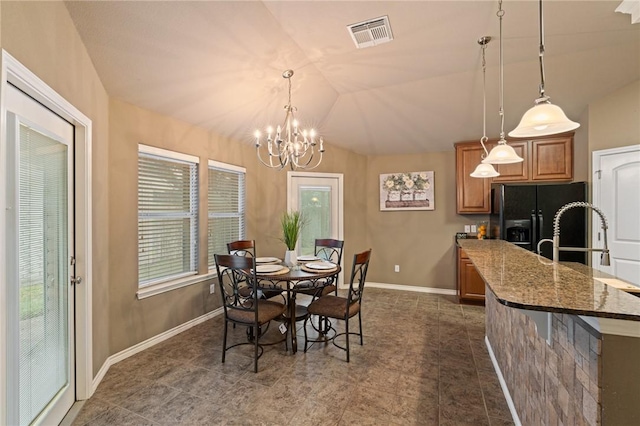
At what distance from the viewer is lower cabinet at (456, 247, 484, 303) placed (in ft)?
14.1

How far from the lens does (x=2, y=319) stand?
4.12ft

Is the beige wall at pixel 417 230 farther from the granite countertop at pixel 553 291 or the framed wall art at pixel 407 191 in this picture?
the granite countertop at pixel 553 291

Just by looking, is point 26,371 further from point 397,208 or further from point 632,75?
point 632,75

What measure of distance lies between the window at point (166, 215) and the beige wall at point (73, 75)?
45 cm

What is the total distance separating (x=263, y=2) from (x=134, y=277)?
2.71 metres

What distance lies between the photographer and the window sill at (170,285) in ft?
9.64

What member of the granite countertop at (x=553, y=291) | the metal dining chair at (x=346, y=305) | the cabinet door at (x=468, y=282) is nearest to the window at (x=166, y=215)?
the metal dining chair at (x=346, y=305)

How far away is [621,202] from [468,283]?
1.97 metres

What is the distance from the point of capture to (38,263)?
1723 mm

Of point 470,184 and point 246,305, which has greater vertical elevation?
point 470,184

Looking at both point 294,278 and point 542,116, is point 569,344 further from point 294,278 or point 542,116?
point 294,278

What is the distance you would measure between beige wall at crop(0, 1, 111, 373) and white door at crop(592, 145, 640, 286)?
16.8ft

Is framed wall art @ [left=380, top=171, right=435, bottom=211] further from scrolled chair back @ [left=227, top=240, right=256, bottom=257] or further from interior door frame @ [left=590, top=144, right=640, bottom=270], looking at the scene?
scrolled chair back @ [left=227, top=240, right=256, bottom=257]

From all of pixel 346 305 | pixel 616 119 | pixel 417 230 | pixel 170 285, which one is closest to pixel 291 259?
pixel 346 305
